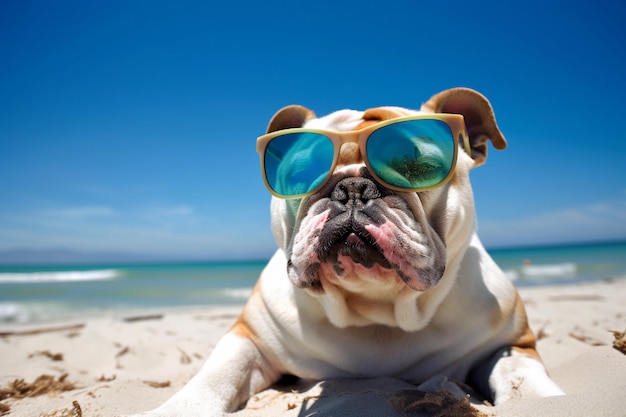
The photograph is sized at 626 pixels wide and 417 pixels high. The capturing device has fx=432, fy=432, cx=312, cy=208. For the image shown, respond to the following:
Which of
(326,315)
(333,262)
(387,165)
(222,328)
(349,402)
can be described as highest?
(387,165)

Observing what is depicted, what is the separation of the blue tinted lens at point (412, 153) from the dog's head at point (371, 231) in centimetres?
6

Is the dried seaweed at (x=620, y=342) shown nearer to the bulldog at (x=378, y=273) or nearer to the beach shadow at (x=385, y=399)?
the bulldog at (x=378, y=273)

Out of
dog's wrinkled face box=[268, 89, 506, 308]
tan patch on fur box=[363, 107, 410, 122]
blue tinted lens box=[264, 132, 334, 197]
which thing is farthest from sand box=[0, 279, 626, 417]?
tan patch on fur box=[363, 107, 410, 122]

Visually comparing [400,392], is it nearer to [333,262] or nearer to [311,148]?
[333,262]

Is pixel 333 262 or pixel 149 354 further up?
pixel 333 262

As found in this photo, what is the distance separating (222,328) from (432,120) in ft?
12.8

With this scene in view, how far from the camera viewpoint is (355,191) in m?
1.82

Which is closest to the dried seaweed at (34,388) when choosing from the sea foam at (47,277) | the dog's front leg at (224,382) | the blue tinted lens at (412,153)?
the dog's front leg at (224,382)

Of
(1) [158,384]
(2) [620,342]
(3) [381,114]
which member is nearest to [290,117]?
(3) [381,114]

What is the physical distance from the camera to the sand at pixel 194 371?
64.5 inches

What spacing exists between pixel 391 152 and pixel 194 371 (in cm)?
212

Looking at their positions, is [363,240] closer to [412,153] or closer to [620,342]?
[412,153]

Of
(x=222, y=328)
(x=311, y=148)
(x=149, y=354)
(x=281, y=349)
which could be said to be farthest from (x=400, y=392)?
(x=222, y=328)

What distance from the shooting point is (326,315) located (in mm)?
2193
